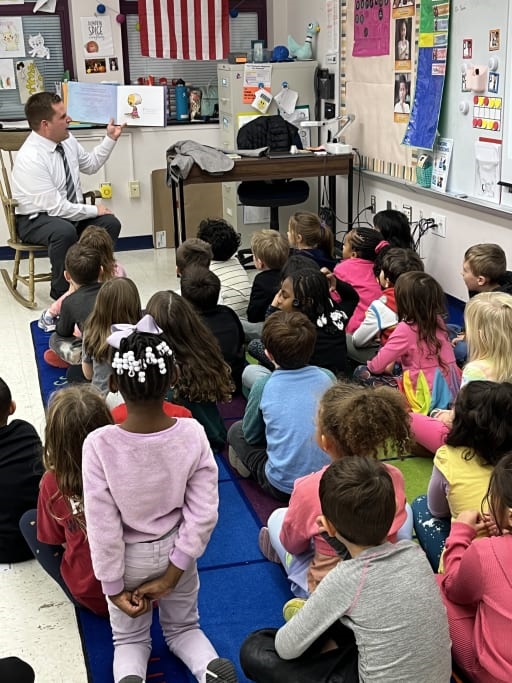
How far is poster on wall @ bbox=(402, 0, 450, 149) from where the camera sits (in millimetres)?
4652

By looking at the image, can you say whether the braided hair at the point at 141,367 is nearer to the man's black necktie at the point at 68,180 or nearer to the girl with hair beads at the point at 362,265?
the girl with hair beads at the point at 362,265

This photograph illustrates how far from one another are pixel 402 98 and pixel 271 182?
116 cm

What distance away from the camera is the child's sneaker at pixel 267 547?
7.70 ft

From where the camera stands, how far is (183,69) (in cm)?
668

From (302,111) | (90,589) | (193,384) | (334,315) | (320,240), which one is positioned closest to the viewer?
(90,589)

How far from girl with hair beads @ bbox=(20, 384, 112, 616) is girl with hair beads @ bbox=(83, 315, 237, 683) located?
8.9 inches

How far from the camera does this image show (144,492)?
1.73m

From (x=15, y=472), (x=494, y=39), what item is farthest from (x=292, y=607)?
(x=494, y=39)

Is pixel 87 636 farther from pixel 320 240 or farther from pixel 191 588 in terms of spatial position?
pixel 320 240

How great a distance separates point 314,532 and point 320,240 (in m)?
2.36

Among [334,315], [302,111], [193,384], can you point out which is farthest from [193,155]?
[193,384]

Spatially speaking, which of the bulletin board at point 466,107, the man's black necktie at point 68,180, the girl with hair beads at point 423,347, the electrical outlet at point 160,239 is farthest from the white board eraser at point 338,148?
the girl with hair beads at point 423,347

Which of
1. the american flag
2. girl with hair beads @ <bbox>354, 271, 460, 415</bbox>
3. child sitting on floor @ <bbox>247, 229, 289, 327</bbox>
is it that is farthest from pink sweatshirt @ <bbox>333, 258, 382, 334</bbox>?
the american flag

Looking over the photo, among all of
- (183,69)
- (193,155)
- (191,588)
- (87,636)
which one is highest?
(183,69)
